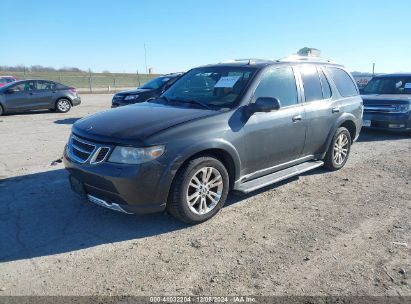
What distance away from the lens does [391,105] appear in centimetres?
957

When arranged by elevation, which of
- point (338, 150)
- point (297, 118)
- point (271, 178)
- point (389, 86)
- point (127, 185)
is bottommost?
point (271, 178)

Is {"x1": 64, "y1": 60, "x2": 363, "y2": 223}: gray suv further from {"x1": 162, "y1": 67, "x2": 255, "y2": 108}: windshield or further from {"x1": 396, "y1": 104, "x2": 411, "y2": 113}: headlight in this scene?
{"x1": 396, "y1": 104, "x2": 411, "y2": 113}: headlight

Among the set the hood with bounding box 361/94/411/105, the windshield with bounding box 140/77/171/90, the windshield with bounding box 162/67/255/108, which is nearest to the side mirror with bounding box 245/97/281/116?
the windshield with bounding box 162/67/255/108

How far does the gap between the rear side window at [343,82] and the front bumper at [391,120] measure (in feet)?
11.4

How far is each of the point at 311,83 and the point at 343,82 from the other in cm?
116

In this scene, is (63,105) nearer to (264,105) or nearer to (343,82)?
(343,82)

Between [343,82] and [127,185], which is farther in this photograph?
[343,82]

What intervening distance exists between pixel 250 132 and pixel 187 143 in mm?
981

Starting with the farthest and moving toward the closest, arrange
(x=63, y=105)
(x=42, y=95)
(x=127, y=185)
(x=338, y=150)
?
1. (x=63, y=105)
2. (x=42, y=95)
3. (x=338, y=150)
4. (x=127, y=185)

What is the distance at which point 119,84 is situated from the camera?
1654 inches

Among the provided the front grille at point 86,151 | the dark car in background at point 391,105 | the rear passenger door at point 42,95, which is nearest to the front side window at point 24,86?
the rear passenger door at point 42,95

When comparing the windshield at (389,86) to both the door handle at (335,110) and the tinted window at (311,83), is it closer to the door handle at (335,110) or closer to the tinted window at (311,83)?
the door handle at (335,110)

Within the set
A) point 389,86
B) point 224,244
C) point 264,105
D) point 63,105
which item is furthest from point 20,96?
point 224,244

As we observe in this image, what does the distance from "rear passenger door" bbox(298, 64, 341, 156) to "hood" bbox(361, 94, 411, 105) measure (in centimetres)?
450
